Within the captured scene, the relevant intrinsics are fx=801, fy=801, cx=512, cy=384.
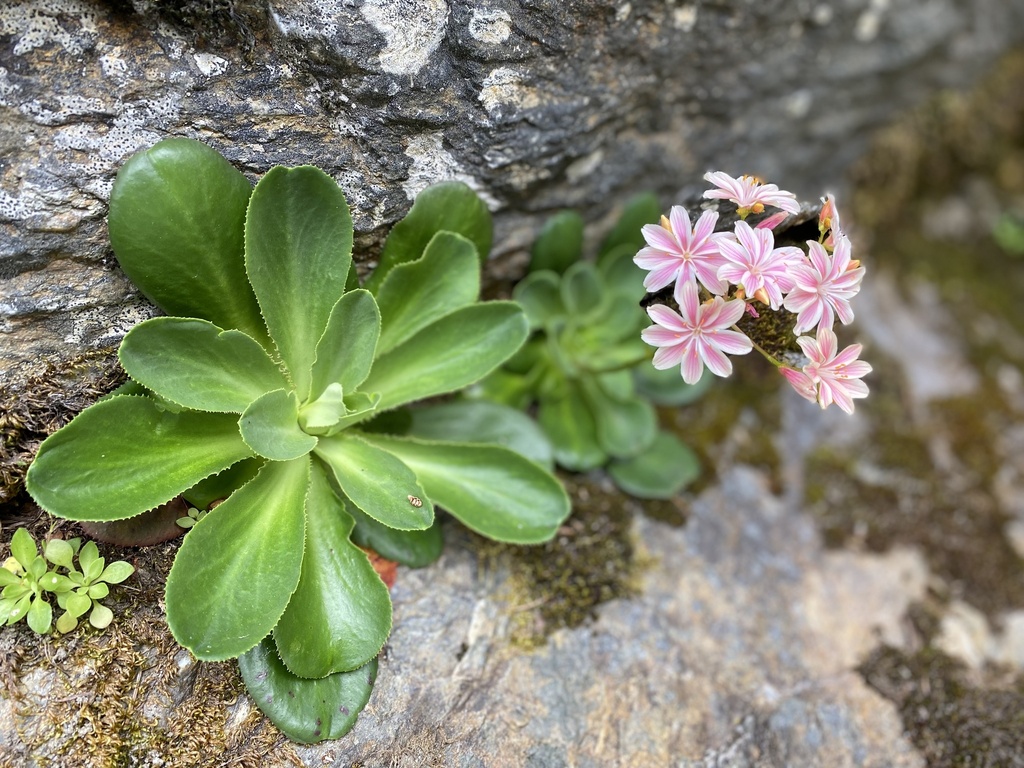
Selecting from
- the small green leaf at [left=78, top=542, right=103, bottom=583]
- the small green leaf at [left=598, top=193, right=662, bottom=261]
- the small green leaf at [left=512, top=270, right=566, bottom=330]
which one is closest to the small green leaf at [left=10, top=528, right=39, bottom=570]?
the small green leaf at [left=78, top=542, right=103, bottom=583]

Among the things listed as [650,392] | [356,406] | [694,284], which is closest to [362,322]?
[356,406]

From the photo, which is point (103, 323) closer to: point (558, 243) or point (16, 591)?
point (16, 591)

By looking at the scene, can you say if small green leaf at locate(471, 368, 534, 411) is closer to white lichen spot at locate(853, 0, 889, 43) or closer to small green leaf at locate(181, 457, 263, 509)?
small green leaf at locate(181, 457, 263, 509)

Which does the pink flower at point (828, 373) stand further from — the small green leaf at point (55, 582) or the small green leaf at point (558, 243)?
the small green leaf at point (55, 582)

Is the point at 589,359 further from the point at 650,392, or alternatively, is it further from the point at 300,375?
the point at 300,375

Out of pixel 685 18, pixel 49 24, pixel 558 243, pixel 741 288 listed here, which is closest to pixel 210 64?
pixel 49 24

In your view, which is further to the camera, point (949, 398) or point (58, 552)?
point (949, 398)
